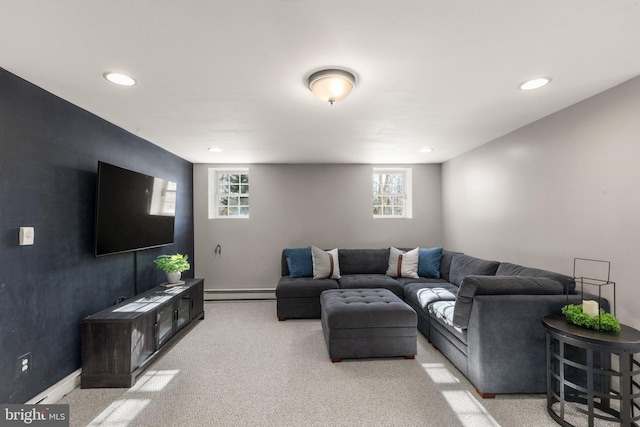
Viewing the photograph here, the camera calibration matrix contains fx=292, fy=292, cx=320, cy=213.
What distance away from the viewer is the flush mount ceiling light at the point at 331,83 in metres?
1.91

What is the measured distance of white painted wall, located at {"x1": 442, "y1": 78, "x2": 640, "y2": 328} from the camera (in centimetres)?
211

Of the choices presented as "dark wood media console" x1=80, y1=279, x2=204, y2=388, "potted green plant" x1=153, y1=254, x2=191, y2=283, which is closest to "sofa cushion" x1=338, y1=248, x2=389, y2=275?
"potted green plant" x1=153, y1=254, x2=191, y2=283

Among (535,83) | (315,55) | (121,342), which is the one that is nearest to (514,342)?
(535,83)

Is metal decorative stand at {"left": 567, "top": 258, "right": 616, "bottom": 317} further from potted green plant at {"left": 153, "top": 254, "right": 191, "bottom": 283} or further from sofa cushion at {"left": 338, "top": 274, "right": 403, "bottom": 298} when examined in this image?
potted green plant at {"left": 153, "top": 254, "right": 191, "bottom": 283}

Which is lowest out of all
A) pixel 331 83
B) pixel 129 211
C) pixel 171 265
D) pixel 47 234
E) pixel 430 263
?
pixel 430 263

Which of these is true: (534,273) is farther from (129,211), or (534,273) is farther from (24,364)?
(24,364)

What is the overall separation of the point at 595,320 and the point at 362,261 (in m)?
3.08

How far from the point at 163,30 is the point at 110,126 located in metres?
1.92

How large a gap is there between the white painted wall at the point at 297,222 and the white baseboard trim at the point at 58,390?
8.61ft

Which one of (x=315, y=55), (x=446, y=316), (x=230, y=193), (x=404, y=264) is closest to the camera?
(x=315, y=55)

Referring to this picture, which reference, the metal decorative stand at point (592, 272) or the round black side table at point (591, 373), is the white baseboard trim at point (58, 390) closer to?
the round black side table at point (591, 373)

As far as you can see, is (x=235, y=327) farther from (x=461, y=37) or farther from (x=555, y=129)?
(x=555, y=129)

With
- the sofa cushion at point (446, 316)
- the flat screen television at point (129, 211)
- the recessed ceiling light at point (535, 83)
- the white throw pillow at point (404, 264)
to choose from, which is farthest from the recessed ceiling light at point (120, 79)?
the white throw pillow at point (404, 264)

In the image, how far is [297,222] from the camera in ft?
16.9
